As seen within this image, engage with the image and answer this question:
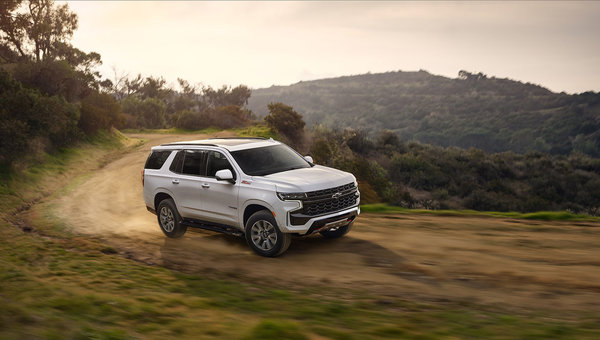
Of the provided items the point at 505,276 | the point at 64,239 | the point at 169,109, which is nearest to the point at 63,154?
the point at 64,239

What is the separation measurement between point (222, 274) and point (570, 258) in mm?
5973

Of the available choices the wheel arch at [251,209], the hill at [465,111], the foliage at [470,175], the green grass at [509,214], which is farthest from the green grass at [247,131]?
the hill at [465,111]

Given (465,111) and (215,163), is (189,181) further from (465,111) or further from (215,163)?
(465,111)

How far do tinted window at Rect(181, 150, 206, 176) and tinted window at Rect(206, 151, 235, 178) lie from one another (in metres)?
A: 0.17

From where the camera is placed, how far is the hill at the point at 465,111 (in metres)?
79.8

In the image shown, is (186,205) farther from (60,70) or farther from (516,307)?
(60,70)

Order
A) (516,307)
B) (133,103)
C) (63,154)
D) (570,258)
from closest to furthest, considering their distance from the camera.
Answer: (516,307) → (570,258) → (63,154) → (133,103)

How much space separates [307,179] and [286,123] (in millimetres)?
33395

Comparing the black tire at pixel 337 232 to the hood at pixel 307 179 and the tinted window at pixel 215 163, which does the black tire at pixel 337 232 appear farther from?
the tinted window at pixel 215 163

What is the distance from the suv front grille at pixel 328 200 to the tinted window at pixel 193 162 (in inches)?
106

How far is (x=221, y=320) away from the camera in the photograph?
18.9ft

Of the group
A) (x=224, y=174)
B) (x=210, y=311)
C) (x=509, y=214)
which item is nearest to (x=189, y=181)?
(x=224, y=174)

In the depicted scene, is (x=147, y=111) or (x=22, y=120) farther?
(x=147, y=111)

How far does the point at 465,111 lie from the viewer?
11031 centimetres
